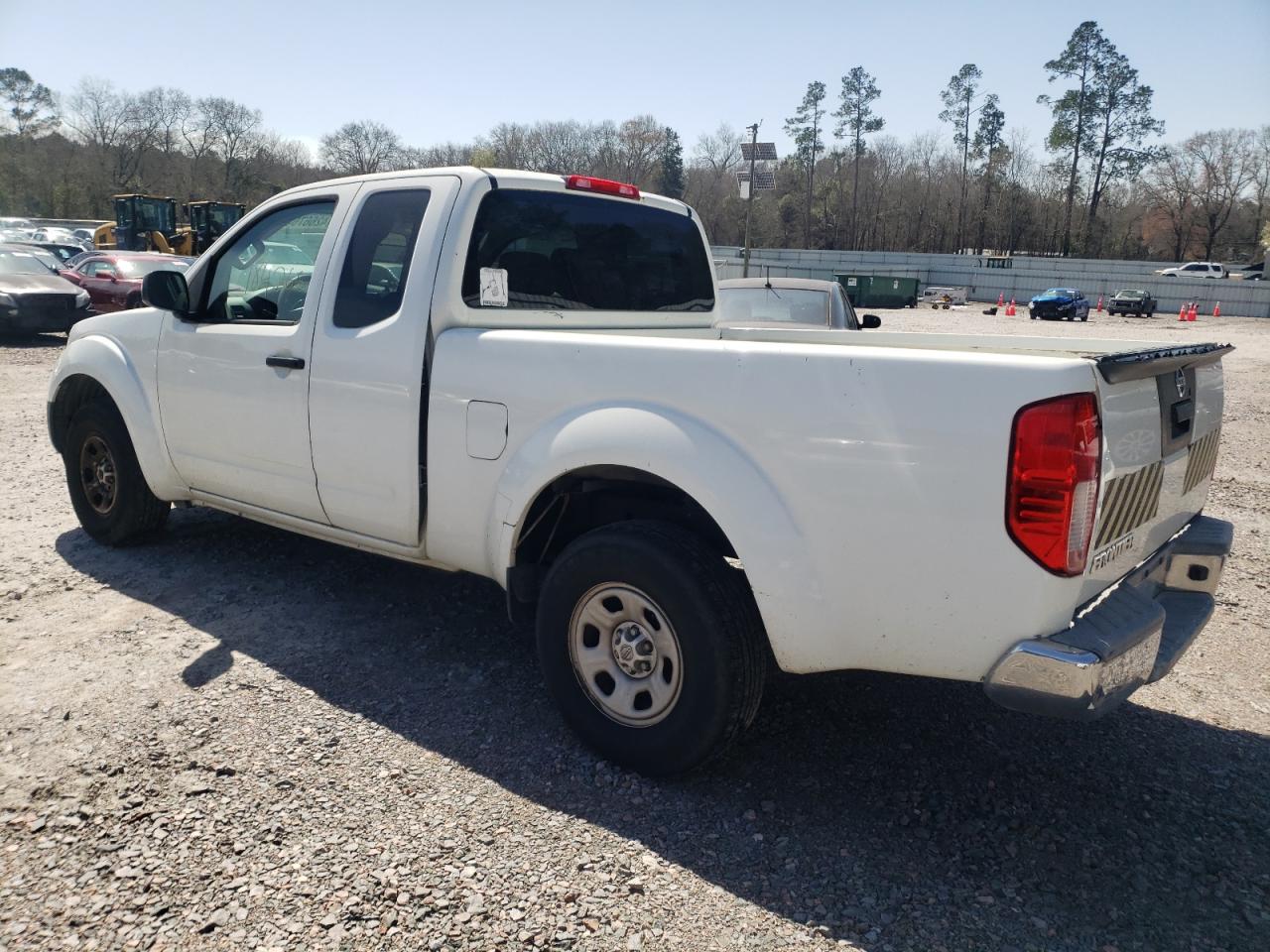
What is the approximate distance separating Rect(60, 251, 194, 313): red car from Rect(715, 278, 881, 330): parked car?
43.0ft

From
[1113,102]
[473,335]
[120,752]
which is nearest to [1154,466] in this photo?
[473,335]

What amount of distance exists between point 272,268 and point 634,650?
9.22ft

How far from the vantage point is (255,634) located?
4.22 m

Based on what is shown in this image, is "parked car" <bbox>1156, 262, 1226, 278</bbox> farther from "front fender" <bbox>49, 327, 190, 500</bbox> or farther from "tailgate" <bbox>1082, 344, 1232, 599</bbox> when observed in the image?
"front fender" <bbox>49, 327, 190, 500</bbox>

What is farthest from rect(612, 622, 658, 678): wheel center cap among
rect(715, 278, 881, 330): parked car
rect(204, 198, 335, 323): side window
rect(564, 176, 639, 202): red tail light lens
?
rect(715, 278, 881, 330): parked car

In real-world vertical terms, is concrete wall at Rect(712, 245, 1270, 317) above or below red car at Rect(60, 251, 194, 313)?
above

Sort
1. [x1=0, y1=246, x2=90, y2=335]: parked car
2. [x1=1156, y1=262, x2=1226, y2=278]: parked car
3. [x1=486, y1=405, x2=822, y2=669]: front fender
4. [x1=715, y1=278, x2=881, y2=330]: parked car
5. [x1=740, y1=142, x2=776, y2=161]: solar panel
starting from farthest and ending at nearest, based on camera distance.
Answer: [x1=1156, y1=262, x2=1226, y2=278]: parked car
[x1=740, y1=142, x2=776, y2=161]: solar panel
[x1=0, y1=246, x2=90, y2=335]: parked car
[x1=715, y1=278, x2=881, y2=330]: parked car
[x1=486, y1=405, x2=822, y2=669]: front fender

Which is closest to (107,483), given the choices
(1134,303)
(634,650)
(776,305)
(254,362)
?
(254,362)

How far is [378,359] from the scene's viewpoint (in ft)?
12.1

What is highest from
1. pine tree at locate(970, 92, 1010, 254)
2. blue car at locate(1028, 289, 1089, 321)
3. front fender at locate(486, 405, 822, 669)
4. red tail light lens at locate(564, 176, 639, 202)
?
pine tree at locate(970, 92, 1010, 254)

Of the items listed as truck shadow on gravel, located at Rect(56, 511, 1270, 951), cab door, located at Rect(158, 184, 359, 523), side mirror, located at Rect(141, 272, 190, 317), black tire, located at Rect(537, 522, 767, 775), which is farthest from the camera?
side mirror, located at Rect(141, 272, 190, 317)

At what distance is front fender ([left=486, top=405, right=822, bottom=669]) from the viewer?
2.65 m

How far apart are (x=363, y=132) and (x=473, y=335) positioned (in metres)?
102

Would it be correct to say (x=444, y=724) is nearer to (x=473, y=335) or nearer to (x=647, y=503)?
(x=647, y=503)
